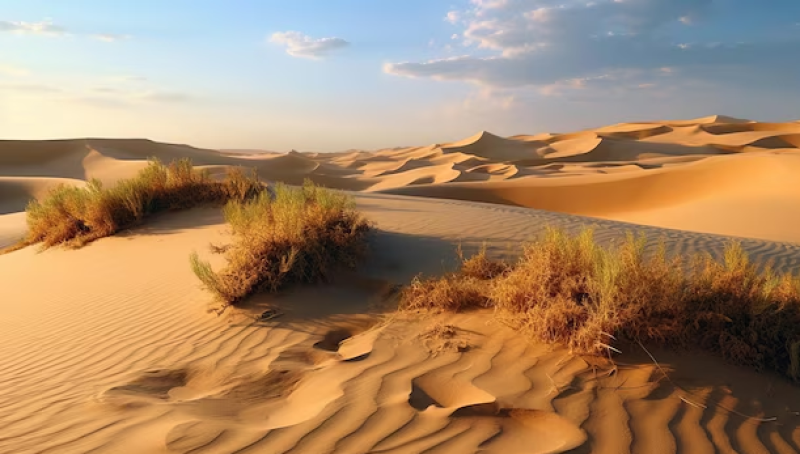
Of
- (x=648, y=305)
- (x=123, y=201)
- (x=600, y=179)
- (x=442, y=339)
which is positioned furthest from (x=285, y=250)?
(x=600, y=179)

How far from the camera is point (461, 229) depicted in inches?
327

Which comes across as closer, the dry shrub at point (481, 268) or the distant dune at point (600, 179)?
the dry shrub at point (481, 268)

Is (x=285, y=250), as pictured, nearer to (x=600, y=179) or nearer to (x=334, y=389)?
(x=334, y=389)

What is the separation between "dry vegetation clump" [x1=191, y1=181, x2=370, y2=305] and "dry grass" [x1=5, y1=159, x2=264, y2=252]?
139 inches

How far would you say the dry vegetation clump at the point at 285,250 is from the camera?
5461 millimetres

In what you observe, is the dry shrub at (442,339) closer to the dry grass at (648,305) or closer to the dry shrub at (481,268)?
the dry grass at (648,305)

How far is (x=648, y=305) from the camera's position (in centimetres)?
380

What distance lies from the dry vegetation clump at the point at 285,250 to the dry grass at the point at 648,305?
7.29 ft

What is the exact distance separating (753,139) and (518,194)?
33.2 metres

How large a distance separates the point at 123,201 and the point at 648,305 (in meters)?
8.66

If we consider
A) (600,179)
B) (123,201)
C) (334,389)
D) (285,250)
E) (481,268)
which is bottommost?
(600,179)

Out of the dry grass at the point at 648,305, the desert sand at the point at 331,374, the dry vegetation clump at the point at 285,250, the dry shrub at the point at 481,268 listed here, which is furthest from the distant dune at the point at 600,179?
the dry vegetation clump at the point at 285,250

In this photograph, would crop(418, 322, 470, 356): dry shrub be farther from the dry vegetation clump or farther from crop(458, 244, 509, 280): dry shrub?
the dry vegetation clump

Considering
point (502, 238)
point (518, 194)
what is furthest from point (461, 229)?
point (518, 194)
